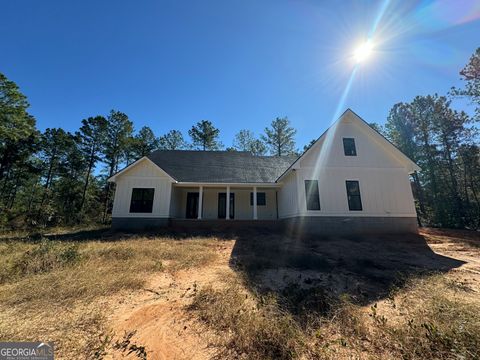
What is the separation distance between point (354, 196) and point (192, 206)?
11446mm

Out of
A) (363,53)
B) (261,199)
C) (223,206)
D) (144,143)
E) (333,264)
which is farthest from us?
(144,143)

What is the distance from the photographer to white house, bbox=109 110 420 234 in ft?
40.6

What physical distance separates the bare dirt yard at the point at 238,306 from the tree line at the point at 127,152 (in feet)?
61.8

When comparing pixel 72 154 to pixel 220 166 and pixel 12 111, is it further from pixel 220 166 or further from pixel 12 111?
pixel 220 166

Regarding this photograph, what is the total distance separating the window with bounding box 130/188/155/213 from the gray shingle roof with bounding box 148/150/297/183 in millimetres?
2180

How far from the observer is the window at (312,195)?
12500 millimetres

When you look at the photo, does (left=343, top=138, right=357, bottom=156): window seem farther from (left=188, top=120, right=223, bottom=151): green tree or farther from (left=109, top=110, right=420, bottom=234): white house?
(left=188, top=120, right=223, bottom=151): green tree

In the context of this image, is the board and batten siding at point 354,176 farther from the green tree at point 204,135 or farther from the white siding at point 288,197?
the green tree at point 204,135

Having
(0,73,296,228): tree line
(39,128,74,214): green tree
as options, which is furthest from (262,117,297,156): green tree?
(39,128,74,214): green tree

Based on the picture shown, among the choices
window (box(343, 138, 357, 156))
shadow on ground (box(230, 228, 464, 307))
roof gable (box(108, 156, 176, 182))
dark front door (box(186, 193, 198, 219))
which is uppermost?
window (box(343, 138, 357, 156))

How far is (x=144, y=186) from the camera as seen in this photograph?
14617 mm

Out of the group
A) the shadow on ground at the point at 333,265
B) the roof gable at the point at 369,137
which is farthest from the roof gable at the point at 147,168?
the roof gable at the point at 369,137

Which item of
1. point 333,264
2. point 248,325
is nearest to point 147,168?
point 333,264

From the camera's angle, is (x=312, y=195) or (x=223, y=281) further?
(x=312, y=195)
